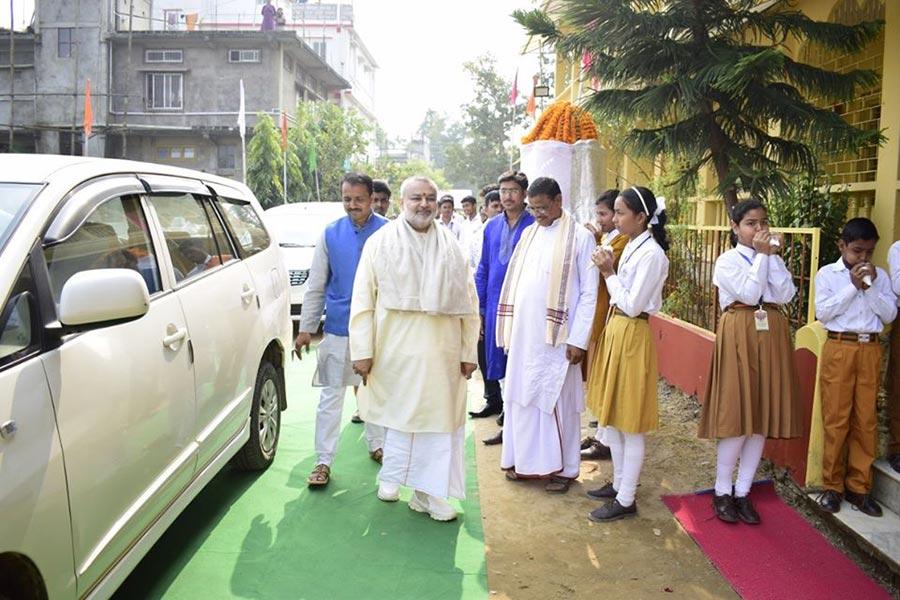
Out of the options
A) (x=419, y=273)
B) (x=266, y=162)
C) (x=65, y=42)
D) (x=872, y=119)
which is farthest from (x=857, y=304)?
(x=65, y=42)

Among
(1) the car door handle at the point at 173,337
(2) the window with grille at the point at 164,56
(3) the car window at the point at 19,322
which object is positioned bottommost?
(1) the car door handle at the point at 173,337

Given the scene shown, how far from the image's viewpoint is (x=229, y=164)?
30.5m

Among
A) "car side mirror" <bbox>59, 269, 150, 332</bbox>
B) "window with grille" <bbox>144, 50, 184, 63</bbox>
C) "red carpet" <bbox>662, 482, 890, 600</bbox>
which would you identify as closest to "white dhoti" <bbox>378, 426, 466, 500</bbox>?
"red carpet" <bbox>662, 482, 890, 600</bbox>

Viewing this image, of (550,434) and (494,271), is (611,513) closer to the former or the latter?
(550,434)

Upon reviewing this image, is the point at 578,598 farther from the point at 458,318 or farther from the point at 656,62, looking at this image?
the point at 656,62

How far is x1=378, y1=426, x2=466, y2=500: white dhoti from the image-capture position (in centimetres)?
403

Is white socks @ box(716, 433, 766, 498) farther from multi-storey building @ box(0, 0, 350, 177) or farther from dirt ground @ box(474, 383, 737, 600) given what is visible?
multi-storey building @ box(0, 0, 350, 177)

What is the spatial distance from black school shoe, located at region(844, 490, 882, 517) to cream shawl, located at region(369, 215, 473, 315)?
2.25 meters

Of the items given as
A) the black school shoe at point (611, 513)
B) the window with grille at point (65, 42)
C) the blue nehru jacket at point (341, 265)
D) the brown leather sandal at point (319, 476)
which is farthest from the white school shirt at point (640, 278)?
the window with grille at point (65, 42)

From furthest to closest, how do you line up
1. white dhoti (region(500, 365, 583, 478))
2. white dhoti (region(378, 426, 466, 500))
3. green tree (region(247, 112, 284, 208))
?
green tree (region(247, 112, 284, 208))
white dhoti (region(500, 365, 583, 478))
white dhoti (region(378, 426, 466, 500))

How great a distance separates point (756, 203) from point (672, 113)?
1.53m

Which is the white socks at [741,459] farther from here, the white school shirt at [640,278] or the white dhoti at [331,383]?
the white dhoti at [331,383]

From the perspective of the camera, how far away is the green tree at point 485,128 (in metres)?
48.6

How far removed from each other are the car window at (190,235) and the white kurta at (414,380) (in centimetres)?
82
